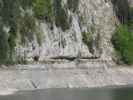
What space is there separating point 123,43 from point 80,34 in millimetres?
15307

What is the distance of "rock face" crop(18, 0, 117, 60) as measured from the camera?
88881 mm

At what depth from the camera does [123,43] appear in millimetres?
111062

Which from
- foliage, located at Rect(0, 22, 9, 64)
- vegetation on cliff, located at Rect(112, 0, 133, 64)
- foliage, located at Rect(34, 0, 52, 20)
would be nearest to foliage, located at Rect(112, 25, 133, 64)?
vegetation on cliff, located at Rect(112, 0, 133, 64)

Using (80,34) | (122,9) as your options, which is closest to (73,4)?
(80,34)

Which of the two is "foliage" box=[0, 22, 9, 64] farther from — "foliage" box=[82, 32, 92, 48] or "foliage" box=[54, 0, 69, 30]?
"foliage" box=[82, 32, 92, 48]

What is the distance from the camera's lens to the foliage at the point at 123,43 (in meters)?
108

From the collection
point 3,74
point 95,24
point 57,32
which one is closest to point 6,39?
point 3,74

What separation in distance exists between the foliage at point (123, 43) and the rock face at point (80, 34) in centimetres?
145

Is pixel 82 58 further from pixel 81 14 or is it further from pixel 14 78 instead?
pixel 14 78

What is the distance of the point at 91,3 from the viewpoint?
10631 cm

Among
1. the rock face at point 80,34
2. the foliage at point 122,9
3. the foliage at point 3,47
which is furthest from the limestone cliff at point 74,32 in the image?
the foliage at point 122,9

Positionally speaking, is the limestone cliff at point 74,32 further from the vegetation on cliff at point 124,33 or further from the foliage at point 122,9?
the foliage at point 122,9

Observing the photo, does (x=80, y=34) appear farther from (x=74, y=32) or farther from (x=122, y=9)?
(x=122, y=9)

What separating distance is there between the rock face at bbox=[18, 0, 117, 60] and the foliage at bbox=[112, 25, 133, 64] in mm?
1451
